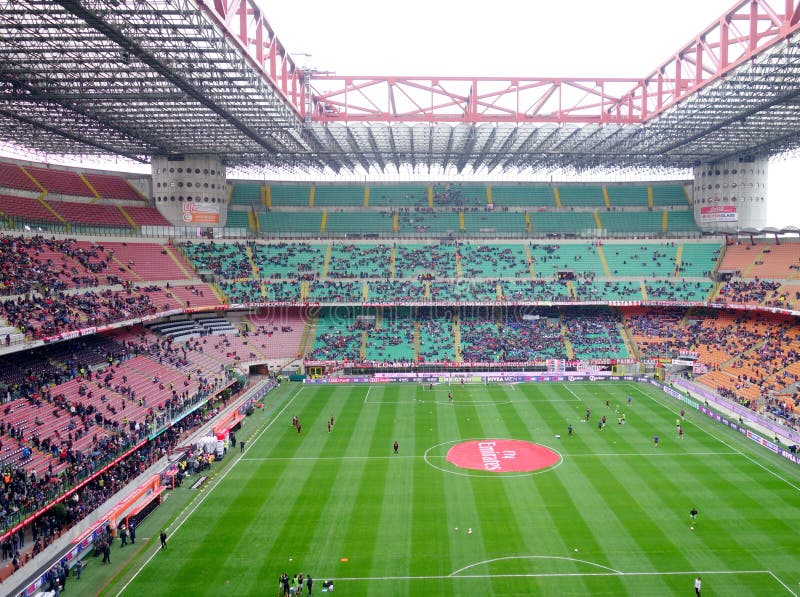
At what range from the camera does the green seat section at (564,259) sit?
64.2 metres

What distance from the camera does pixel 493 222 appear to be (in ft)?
237

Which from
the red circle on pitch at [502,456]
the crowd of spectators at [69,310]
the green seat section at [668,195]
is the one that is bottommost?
the red circle on pitch at [502,456]

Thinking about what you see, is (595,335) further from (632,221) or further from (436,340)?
(632,221)

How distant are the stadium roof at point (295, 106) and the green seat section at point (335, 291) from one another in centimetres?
1283

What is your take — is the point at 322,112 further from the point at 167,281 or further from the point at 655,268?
the point at 655,268

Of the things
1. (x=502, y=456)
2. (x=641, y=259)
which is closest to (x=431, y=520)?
(x=502, y=456)

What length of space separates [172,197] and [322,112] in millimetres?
22601

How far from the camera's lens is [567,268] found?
64.6 meters

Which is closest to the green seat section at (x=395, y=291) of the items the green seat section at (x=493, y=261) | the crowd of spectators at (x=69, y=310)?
the green seat section at (x=493, y=261)

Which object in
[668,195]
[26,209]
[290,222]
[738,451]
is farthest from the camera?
[668,195]

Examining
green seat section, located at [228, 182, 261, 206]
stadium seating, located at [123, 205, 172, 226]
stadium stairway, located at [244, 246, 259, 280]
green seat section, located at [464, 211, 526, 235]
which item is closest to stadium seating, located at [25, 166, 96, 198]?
stadium seating, located at [123, 205, 172, 226]

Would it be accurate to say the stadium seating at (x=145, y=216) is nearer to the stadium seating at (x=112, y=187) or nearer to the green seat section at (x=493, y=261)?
the stadium seating at (x=112, y=187)

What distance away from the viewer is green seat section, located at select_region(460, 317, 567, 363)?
54406mm

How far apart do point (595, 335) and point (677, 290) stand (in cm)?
1053
